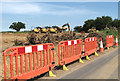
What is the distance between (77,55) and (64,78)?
280cm

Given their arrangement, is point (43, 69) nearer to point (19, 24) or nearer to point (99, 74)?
point (99, 74)

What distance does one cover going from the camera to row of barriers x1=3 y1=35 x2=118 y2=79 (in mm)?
4465

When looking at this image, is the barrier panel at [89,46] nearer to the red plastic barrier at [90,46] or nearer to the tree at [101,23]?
the red plastic barrier at [90,46]

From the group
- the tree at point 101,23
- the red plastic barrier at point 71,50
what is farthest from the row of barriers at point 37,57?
the tree at point 101,23

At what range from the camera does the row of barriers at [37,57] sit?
446 centimetres

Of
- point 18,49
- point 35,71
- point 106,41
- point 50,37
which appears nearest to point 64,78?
point 35,71

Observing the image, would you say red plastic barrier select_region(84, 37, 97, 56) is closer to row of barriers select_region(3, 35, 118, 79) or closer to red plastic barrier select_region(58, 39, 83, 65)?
row of barriers select_region(3, 35, 118, 79)

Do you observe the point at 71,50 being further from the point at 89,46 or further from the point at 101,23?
the point at 101,23

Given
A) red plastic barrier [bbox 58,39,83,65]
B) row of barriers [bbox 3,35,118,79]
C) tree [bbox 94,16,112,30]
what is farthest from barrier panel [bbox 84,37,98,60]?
tree [bbox 94,16,112,30]

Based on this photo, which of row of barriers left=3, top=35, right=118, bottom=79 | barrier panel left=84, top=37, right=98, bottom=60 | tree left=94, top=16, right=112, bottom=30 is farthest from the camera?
tree left=94, top=16, right=112, bottom=30

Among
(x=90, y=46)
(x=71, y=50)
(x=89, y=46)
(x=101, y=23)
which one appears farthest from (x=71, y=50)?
(x=101, y=23)

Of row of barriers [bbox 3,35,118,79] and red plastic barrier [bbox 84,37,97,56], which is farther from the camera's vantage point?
red plastic barrier [bbox 84,37,97,56]

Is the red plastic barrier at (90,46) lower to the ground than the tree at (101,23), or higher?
lower

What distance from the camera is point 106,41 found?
44.9 ft
